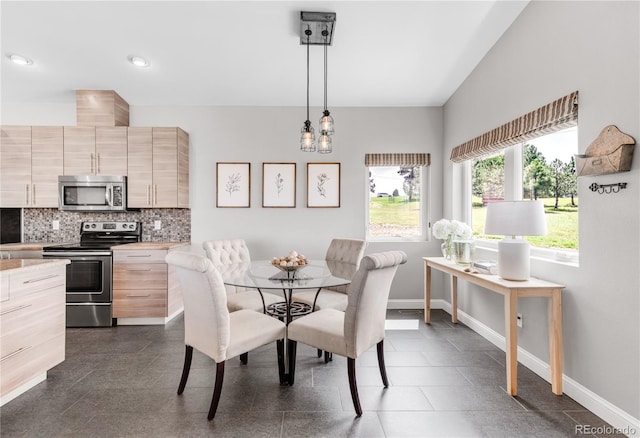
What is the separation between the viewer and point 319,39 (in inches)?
111

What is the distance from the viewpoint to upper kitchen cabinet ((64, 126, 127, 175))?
3.67 meters

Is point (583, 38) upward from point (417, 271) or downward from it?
upward

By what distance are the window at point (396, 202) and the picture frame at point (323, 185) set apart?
18.3 inches

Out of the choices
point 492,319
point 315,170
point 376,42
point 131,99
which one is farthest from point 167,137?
point 492,319

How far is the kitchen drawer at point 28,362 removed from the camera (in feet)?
6.29

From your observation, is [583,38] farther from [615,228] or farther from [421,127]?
[421,127]

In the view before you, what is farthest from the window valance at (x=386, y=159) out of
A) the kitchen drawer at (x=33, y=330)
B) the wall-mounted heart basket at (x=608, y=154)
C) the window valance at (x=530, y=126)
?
the kitchen drawer at (x=33, y=330)

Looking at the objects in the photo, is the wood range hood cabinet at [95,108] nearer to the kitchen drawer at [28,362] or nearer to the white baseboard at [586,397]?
the kitchen drawer at [28,362]

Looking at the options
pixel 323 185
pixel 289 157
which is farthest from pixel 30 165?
pixel 323 185

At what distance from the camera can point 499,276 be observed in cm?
242

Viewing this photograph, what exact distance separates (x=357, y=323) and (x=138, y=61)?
330 cm

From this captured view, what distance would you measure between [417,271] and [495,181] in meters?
1.52

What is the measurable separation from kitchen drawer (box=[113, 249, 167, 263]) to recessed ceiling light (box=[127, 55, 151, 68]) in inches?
77.2

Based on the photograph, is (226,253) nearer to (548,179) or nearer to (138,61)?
(138,61)
